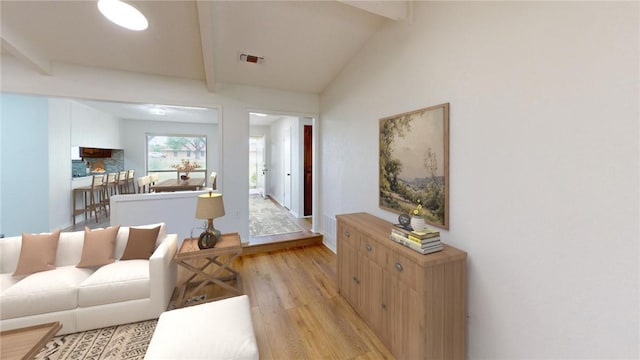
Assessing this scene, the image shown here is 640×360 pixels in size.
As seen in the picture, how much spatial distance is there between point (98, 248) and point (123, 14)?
221 centimetres

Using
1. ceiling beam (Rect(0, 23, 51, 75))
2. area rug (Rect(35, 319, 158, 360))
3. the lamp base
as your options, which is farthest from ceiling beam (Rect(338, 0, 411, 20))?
ceiling beam (Rect(0, 23, 51, 75))

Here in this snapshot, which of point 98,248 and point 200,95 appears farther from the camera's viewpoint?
point 200,95

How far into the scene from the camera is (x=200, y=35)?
8.52 feet

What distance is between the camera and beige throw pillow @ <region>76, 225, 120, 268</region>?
213 centimetres

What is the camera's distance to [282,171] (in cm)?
667

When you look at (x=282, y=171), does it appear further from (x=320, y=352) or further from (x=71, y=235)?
(x=320, y=352)

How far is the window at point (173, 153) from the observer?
7.24 metres

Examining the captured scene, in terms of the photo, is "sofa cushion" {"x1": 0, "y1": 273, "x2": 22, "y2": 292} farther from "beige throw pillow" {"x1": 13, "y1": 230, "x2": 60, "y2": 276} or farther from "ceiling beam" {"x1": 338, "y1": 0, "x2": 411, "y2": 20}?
"ceiling beam" {"x1": 338, "y1": 0, "x2": 411, "y2": 20}

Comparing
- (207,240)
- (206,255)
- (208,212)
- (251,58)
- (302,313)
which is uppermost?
(251,58)

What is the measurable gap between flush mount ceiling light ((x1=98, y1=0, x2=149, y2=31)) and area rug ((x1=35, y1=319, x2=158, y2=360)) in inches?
109

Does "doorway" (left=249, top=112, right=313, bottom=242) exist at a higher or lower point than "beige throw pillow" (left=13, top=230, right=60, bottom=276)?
higher

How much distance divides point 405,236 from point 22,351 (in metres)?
2.35

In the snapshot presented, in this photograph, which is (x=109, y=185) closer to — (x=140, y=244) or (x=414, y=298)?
(x=140, y=244)

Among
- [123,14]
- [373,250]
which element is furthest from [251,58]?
[373,250]
